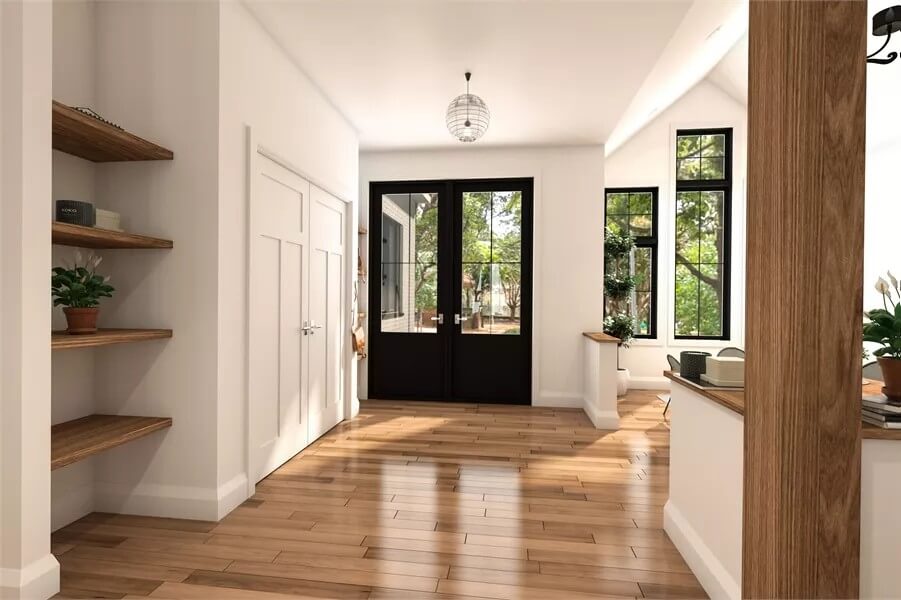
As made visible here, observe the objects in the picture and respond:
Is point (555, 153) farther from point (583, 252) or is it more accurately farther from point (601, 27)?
point (601, 27)

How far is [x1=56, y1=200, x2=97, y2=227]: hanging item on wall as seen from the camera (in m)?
2.22

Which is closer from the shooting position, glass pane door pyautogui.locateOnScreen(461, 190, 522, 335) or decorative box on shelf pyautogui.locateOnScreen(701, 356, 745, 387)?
decorative box on shelf pyautogui.locateOnScreen(701, 356, 745, 387)

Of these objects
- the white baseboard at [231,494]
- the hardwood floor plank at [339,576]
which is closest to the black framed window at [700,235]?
the hardwood floor plank at [339,576]

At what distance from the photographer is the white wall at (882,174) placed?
4695mm

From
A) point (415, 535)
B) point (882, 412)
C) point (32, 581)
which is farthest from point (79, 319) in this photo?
point (882, 412)

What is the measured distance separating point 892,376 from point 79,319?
321cm

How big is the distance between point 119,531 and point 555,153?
16.3ft

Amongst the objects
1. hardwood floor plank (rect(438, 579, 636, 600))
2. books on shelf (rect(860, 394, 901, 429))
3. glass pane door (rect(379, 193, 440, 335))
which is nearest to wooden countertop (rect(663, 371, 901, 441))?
books on shelf (rect(860, 394, 901, 429))

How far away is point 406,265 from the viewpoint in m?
5.59

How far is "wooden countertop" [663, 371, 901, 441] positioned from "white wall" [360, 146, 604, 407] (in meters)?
2.96

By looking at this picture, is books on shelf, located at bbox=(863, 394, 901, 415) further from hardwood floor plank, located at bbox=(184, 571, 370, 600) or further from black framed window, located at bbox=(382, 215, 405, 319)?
black framed window, located at bbox=(382, 215, 405, 319)

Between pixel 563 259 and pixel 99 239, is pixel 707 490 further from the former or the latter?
pixel 563 259

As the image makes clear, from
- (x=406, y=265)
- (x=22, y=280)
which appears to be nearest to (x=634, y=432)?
(x=406, y=265)

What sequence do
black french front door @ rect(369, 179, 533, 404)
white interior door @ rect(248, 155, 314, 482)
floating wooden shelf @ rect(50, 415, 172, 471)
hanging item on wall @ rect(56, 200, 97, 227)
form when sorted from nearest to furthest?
1. floating wooden shelf @ rect(50, 415, 172, 471)
2. hanging item on wall @ rect(56, 200, 97, 227)
3. white interior door @ rect(248, 155, 314, 482)
4. black french front door @ rect(369, 179, 533, 404)
